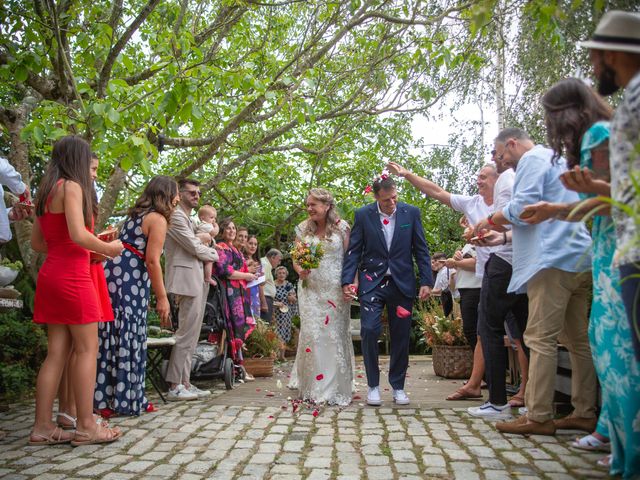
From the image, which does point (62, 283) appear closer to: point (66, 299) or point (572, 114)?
point (66, 299)

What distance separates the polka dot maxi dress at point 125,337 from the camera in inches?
213

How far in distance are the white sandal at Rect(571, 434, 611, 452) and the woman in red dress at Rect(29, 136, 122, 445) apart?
3235 millimetres

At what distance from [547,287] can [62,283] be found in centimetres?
344

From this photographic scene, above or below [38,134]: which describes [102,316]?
below

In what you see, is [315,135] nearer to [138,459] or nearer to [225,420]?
[225,420]

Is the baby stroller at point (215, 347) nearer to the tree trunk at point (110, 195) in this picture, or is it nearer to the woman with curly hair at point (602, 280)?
the tree trunk at point (110, 195)

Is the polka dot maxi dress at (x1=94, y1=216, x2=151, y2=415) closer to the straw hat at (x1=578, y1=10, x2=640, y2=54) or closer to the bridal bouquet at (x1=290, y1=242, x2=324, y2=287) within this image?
the bridal bouquet at (x1=290, y1=242, x2=324, y2=287)

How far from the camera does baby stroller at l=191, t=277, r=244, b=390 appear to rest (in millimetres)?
7293

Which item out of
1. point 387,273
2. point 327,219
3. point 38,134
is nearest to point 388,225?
point 387,273

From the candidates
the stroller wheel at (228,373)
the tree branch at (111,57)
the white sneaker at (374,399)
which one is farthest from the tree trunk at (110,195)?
the white sneaker at (374,399)

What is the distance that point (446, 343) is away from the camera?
840 cm

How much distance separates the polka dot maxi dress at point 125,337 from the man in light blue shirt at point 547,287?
3110 millimetres

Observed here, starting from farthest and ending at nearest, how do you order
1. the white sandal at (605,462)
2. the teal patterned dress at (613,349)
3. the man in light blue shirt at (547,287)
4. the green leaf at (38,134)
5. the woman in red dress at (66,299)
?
the green leaf at (38,134) < the woman in red dress at (66,299) < the man in light blue shirt at (547,287) < the white sandal at (605,462) < the teal patterned dress at (613,349)

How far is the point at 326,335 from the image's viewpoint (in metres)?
6.48
